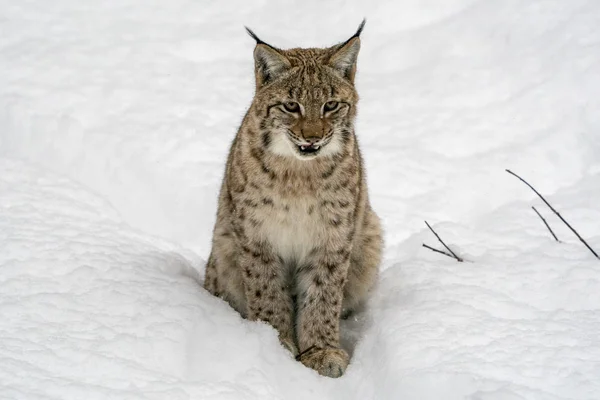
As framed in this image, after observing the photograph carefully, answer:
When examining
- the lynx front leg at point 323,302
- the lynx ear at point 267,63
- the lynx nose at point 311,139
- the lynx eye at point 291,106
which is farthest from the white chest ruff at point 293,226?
the lynx ear at point 267,63

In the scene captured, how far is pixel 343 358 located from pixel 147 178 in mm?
2937

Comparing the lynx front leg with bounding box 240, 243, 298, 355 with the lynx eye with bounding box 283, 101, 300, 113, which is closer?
the lynx eye with bounding box 283, 101, 300, 113

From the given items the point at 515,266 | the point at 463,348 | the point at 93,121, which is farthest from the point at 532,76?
the point at 463,348

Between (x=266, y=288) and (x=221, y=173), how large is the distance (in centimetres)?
243

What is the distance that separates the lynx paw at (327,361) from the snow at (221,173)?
0.07 meters

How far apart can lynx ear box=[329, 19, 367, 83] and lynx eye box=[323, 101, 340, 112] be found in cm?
24

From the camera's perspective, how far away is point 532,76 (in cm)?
769

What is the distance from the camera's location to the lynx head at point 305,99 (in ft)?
13.7

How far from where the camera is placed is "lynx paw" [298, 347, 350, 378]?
4164 millimetres

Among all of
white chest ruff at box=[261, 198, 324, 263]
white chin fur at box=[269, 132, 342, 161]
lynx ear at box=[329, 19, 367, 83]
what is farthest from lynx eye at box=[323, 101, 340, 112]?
white chest ruff at box=[261, 198, 324, 263]

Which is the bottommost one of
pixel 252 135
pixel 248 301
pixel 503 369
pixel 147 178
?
pixel 147 178

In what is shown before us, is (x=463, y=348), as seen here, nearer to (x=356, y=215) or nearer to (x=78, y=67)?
(x=356, y=215)

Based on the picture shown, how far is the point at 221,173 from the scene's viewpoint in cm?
679

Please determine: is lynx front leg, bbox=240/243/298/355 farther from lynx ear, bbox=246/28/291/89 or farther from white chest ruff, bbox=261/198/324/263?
lynx ear, bbox=246/28/291/89
